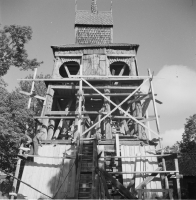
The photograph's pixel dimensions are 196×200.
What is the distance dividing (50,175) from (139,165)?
4645mm

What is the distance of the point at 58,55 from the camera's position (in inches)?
607

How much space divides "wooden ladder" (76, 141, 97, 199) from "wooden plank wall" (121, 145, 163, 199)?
188 cm

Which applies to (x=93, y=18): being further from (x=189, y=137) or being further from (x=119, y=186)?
(x=189, y=137)

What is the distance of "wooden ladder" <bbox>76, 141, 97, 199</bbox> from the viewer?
295 inches

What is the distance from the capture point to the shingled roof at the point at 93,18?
19656mm

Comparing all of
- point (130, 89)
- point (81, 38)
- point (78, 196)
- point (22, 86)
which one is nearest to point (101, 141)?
point (78, 196)

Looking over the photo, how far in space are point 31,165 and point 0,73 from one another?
19.1ft

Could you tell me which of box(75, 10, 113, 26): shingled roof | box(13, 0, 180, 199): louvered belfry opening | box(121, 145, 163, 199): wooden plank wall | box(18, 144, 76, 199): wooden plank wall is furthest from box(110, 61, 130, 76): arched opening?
box(18, 144, 76, 199): wooden plank wall

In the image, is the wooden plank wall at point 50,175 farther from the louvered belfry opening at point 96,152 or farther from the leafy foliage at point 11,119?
the leafy foliage at point 11,119

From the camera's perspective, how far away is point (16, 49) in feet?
39.8

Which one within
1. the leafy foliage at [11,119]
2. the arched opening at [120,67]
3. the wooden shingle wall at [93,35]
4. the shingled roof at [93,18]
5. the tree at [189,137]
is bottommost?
the leafy foliage at [11,119]

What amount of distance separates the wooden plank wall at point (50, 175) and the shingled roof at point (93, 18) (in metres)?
14.5

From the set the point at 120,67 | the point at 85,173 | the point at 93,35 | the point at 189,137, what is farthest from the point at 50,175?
the point at 189,137

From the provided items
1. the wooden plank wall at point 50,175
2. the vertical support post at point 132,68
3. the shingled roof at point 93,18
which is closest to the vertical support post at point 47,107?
the wooden plank wall at point 50,175
